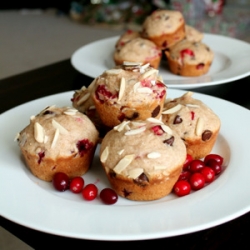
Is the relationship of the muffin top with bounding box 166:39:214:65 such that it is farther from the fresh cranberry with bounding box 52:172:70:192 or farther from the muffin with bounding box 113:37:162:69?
the fresh cranberry with bounding box 52:172:70:192

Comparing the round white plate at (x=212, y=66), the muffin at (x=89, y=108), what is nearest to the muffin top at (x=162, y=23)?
the round white plate at (x=212, y=66)

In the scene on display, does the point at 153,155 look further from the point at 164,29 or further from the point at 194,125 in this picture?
the point at 164,29

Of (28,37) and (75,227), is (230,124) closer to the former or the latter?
(75,227)

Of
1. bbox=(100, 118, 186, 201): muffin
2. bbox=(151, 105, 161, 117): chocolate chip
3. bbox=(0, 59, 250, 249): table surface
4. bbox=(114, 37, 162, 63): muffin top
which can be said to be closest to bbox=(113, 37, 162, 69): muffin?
bbox=(114, 37, 162, 63): muffin top

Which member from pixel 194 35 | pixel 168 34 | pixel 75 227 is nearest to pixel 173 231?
pixel 75 227

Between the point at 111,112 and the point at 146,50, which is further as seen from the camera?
the point at 146,50

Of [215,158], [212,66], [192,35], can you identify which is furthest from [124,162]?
[192,35]

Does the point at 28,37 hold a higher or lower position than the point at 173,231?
lower
